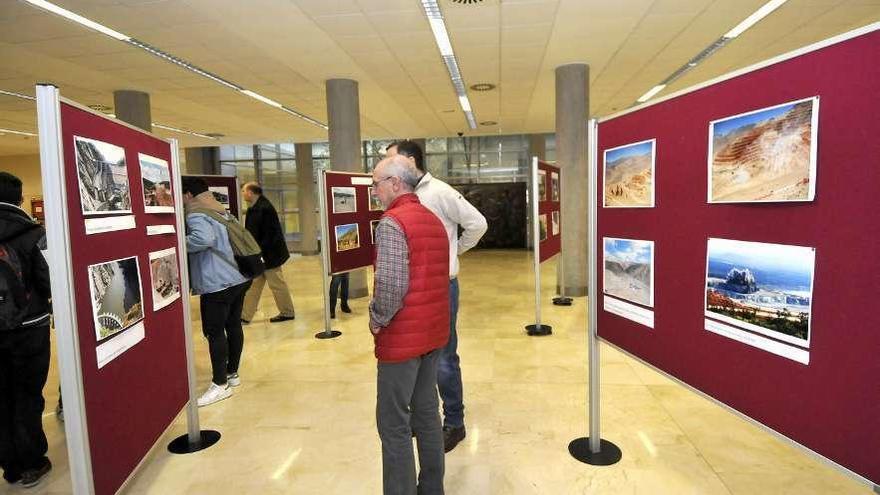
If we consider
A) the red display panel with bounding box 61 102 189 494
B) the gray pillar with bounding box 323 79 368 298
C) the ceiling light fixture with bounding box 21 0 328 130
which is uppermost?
the ceiling light fixture with bounding box 21 0 328 130

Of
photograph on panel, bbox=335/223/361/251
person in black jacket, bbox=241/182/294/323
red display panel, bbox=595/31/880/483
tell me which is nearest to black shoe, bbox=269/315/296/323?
person in black jacket, bbox=241/182/294/323

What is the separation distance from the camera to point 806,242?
4.66 ft

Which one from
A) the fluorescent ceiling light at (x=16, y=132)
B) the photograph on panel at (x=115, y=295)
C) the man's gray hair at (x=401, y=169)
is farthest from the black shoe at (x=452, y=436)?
the fluorescent ceiling light at (x=16, y=132)

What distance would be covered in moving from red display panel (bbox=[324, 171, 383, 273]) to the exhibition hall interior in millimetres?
40

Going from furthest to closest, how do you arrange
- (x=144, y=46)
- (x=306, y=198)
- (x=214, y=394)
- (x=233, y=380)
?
(x=306, y=198) → (x=144, y=46) → (x=233, y=380) → (x=214, y=394)

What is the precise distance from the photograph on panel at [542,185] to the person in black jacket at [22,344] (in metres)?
4.40

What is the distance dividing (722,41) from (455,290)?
19.1 ft

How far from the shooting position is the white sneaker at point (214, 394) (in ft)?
12.1

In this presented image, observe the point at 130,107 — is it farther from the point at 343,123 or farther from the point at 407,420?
the point at 407,420

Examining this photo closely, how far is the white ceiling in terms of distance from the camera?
16.4 ft

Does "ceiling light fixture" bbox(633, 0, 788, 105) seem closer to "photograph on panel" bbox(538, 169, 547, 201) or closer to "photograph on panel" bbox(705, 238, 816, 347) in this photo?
"photograph on panel" bbox(538, 169, 547, 201)

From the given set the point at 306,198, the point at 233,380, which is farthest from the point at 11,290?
the point at 306,198

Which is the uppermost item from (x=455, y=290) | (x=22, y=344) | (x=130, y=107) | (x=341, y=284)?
(x=130, y=107)

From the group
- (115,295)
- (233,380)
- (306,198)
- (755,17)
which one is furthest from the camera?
(306,198)
